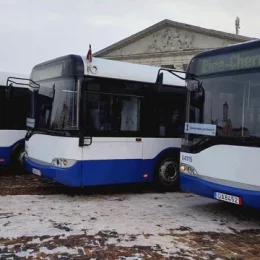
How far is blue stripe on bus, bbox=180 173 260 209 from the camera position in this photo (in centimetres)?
597

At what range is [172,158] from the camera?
9539 millimetres

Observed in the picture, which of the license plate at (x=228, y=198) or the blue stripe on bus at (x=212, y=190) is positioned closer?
the blue stripe on bus at (x=212, y=190)

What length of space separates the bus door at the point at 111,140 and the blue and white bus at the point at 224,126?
5.71 ft

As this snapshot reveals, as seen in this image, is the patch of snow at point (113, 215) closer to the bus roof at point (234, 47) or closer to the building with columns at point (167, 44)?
the bus roof at point (234, 47)

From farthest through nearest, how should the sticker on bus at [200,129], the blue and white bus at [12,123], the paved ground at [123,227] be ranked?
the blue and white bus at [12,123] → the sticker on bus at [200,129] → the paved ground at [123,227]

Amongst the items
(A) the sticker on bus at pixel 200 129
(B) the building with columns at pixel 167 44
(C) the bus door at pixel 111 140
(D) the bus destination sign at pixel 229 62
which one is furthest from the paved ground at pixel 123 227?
(B) the building with columns at pixel 167 44

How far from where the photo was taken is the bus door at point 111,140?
8.09 m

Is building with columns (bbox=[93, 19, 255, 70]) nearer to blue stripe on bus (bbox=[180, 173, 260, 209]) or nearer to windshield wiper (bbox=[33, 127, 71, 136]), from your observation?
windshield wiper (bbox=[33, 127, 71, 136])

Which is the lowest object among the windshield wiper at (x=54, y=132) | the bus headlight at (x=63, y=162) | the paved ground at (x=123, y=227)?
the paved ground at (x=123, y=227)

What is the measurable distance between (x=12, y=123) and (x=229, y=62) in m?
6.79

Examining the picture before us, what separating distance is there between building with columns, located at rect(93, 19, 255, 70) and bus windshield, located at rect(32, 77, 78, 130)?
85.4 feet

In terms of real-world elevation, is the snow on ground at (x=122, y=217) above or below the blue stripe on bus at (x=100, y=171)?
below

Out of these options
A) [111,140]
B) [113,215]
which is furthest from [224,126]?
[111,140]

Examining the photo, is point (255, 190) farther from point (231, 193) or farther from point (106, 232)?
point (106, 232)
